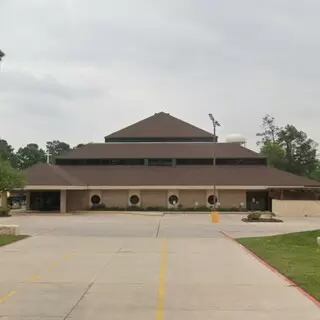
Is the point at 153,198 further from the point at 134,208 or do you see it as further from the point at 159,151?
the point at 159,151

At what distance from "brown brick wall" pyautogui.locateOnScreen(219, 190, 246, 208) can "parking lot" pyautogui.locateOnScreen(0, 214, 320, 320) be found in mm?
40055

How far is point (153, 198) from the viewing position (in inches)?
2457

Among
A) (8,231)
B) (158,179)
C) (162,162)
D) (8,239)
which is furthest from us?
(162,162)

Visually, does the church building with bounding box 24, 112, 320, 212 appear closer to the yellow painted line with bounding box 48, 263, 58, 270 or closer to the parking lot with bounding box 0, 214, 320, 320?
the parking lot with bounding box 0, 214, 320, 320

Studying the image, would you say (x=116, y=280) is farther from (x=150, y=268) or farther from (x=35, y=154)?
(x=35, y=154)

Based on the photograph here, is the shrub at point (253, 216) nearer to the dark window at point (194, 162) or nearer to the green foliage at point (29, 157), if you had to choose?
the dark window at point (194, 162)

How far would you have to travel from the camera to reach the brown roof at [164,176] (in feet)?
196

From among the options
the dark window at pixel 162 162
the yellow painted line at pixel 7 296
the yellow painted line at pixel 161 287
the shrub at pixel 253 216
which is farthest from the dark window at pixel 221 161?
the yellow painted line at pixel 7 296

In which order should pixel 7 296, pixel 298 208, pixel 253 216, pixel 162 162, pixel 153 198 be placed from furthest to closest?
pixel 162 162 → pixel 153 198 → pixel 298 208 → pixel 253 216 → pixel 7 296

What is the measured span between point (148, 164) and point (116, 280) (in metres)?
53.8

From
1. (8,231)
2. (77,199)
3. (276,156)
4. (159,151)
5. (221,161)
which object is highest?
(276,156)

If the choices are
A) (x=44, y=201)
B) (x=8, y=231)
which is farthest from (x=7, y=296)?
(x=44, y=201)

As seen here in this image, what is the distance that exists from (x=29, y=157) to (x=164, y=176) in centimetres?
6989

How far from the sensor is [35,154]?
127 meters
